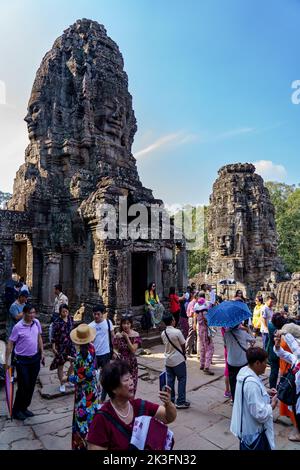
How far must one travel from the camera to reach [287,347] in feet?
13.0

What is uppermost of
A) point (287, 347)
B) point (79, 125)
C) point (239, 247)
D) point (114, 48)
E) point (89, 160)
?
point (114, 48)

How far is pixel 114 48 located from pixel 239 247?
53.5 ft

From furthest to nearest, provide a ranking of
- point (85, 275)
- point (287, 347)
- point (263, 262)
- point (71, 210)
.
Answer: point (263, 262)
point (71, 210)
point (85, 275)
point (287, 347)

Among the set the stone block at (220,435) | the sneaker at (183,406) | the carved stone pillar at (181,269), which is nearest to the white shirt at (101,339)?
the sneaker at (183,406)

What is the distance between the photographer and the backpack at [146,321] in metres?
8.74

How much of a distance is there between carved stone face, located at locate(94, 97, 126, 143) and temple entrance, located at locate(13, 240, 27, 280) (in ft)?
19.6

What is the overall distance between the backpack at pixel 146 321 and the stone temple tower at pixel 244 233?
15.3 metres

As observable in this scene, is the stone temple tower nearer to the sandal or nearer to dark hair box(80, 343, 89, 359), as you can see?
the sandal

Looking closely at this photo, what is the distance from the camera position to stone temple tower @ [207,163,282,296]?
23.4m

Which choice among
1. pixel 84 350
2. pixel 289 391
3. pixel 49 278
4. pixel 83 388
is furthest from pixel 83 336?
pixel 49 278

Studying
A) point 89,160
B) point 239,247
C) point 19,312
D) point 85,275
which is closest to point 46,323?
point 85,275

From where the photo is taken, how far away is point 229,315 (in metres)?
4.51

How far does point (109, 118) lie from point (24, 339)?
10687mm
